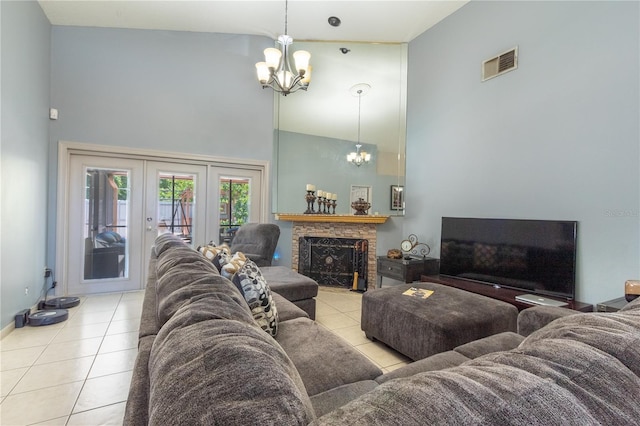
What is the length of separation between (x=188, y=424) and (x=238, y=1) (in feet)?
14.0

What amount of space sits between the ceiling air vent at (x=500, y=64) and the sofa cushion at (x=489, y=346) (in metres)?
2.75

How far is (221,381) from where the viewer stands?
44 centimetres

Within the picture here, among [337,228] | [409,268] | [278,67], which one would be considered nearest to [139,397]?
[409,268]

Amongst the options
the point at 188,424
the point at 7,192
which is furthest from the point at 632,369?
the point at 7,192

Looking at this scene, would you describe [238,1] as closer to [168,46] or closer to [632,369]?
[168,46]

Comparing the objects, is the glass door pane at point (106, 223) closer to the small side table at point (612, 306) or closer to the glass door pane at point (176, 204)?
the glass door pane at point (176, 204)

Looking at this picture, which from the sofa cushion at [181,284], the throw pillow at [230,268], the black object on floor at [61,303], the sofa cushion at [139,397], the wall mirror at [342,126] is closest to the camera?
the sofa cushion at [139,397]

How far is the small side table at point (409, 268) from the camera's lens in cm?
345

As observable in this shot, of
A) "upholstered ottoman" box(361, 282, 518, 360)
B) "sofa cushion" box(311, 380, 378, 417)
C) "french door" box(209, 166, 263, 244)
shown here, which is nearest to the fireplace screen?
"french door" box(209, 166, 263, 244)

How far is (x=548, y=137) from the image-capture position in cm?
264

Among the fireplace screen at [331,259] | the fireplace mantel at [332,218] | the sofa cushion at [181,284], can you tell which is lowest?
the fireplace screen at [331,259]

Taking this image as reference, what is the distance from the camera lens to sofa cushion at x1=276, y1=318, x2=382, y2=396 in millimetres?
1163

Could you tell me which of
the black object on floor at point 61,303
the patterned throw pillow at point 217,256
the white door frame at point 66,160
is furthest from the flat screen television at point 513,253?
the black object on floor at point 61,303

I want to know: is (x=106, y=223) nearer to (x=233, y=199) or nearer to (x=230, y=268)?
(x=233, y=199)
